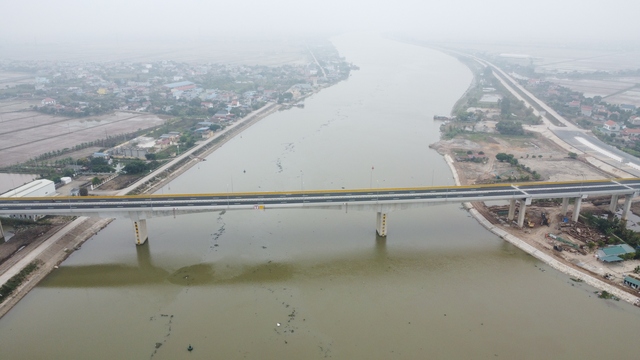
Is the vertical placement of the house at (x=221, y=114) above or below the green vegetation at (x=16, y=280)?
above

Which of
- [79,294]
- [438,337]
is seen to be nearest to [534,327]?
[438,337]

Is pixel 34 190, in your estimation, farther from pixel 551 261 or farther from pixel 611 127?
pixel 611 127

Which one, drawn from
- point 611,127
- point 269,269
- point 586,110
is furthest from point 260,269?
point 586,110

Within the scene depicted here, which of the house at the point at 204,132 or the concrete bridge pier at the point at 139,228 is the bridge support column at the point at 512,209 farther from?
the house at the point at 204,132

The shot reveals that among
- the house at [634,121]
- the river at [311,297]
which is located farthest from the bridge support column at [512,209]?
the house at [634,121]

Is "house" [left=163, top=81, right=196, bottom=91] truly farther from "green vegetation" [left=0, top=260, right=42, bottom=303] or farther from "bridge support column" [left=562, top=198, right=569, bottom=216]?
"bridge support column" [left=562, top=198, right=569, bottom=216]

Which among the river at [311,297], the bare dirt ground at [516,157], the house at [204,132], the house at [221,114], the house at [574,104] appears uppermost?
the house at [574,104]
